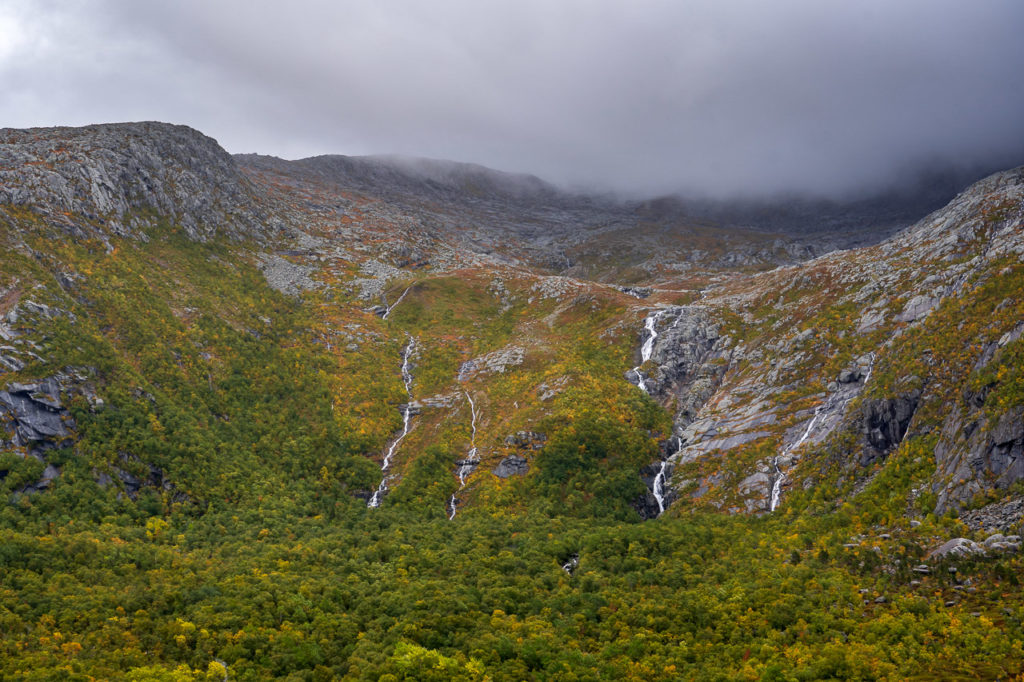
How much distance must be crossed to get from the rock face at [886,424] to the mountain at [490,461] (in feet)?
1.25

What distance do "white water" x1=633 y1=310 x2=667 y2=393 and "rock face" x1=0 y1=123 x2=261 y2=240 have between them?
374 feet

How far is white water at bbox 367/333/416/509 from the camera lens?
285 ft

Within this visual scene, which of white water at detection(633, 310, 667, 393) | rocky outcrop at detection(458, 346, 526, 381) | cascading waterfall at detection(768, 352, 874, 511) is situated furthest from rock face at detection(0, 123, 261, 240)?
cascading waterfall at detection(768, 352, 874, 511)

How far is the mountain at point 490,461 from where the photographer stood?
42.3m

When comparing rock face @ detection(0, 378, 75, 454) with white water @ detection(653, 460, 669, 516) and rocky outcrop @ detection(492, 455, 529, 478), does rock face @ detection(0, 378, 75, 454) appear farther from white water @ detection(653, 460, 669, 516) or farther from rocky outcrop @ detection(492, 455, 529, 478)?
white water @ detection(653, 460, 669, 516)

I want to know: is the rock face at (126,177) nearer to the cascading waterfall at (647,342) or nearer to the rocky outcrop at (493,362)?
the rocky outcrop at (493,362)

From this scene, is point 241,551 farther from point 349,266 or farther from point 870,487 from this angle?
point 349,266

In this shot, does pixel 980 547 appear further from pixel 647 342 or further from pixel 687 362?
pixel 647 342

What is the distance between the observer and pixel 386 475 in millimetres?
90750

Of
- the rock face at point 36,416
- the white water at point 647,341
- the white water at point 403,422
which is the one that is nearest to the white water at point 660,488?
the white water at point 647,341

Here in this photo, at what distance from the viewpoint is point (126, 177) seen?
442 feet

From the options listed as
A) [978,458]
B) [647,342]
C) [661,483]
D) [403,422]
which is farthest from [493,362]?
[978,458]

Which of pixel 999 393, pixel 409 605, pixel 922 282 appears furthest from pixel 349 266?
pixel 999 393

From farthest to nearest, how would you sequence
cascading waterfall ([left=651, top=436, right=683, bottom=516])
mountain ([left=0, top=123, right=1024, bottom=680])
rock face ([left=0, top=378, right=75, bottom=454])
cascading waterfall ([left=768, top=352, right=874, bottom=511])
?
cascading waterfall ([left=651, top=436, right=683, bottom=516])
rock face ([left=0, top=378, right=75, bottom=454])
cascading waterfall ([left=768, top=352, right=874, bottom=511])
mountain ([left=0, top=123, right=1024, bottom=680])
